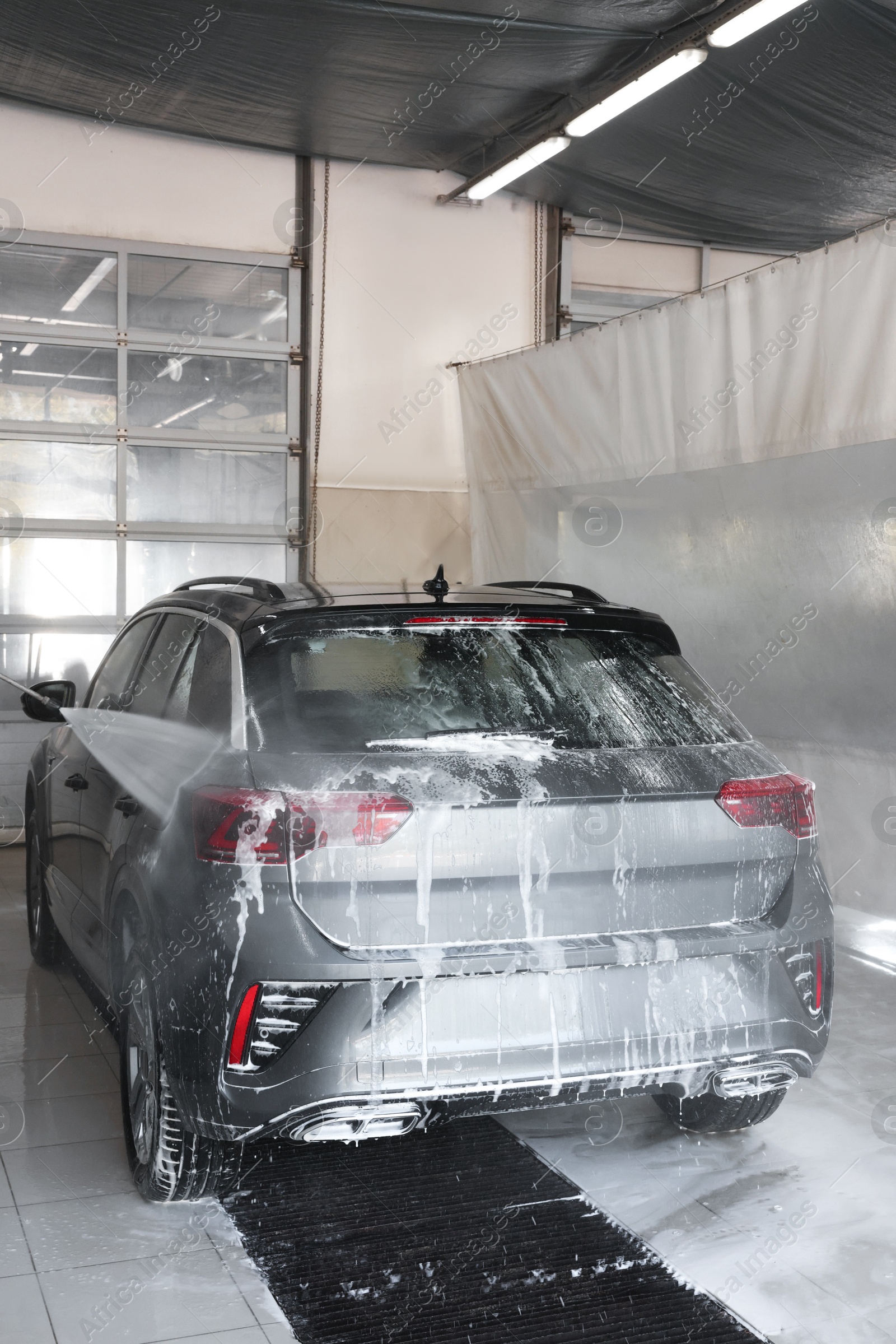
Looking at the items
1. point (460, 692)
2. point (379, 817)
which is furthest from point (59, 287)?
point (379, 817)

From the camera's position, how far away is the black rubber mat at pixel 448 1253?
2.52 meters

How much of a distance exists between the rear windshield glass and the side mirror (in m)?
1.90

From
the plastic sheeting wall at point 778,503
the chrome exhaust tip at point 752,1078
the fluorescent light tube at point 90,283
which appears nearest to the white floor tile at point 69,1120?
the chrome exhaust tip at point 752,1078

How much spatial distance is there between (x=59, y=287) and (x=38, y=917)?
4430mm

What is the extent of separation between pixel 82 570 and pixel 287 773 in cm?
584

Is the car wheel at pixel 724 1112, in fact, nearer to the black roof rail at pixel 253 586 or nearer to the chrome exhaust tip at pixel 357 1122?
the chrome exhaust tip at pixel 357 1122

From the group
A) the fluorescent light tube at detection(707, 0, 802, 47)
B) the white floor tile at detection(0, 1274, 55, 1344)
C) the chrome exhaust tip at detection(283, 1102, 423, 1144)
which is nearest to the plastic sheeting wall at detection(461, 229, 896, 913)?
the fluorescent light tube at detection(707, 0, 802, 47)

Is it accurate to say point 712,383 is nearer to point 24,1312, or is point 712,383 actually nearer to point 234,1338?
point 234,1338

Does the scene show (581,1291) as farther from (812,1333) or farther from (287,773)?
(287,773)

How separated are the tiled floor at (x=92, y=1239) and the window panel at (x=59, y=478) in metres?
4.50

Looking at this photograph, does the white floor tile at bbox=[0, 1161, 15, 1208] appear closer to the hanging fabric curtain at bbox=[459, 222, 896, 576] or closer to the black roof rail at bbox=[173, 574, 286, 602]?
the black roof rail at bbox=[173, 574, 286, 602]

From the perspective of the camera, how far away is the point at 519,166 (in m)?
7.50

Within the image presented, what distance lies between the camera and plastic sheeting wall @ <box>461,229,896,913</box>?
479 cm

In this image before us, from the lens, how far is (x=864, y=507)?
488 cm
